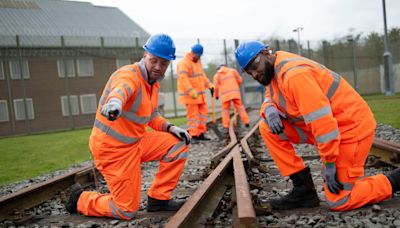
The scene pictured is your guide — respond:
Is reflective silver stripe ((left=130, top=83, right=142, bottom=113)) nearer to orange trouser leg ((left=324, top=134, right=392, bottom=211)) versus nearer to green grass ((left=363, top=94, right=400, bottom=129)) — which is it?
orange trouser leg ((left=324, top=134, right=392, bottom=211))

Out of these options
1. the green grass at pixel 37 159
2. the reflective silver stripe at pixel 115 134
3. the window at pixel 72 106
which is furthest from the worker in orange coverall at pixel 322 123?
the window at pixel 72 106

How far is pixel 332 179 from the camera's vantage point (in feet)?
10.0

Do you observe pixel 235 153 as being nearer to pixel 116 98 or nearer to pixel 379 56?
pixel 116 98

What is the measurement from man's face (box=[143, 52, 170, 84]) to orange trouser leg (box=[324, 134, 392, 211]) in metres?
1.69

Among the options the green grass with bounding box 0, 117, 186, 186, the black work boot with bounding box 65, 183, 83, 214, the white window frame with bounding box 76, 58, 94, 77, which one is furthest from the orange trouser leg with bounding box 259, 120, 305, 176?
the white window frame with bounding box 76, 58, 94, 77

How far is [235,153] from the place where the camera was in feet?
17.2

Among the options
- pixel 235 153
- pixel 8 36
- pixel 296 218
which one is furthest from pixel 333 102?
pixel 8 36

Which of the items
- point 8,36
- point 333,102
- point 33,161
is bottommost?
point 33,161

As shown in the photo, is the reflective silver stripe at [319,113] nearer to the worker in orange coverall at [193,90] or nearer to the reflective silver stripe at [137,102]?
the reflective silver stripe at [137,102]

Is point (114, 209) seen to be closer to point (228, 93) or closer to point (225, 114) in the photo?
point (225, 114)

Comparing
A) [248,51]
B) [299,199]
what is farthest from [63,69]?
[299,199]

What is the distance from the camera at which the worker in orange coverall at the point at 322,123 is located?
2865mm

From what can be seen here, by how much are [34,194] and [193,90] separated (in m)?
4.90

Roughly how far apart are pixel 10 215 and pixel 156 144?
1.61 m
